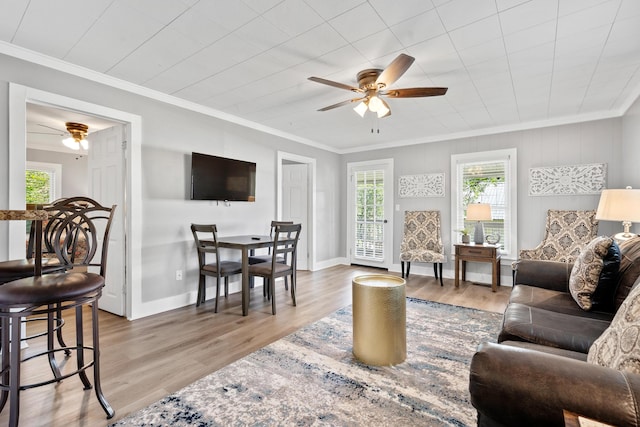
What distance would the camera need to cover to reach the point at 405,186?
5.60 m

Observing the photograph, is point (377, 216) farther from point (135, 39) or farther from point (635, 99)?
point (135, 39)

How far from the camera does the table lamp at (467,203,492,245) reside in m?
4.37

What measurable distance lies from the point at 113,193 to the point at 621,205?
505cm

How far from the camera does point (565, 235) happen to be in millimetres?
4008

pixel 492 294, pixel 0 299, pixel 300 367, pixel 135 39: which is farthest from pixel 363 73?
pixel 492 294

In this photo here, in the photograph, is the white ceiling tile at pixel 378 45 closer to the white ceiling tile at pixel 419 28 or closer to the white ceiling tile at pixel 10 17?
the white ceiling tile at pixel 419 28

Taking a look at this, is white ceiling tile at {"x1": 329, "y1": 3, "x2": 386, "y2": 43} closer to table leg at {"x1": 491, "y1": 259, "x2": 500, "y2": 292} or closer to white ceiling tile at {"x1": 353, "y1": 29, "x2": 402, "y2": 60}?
white ceiling tile at {"x1": 353, "y1": 29, "x2": 402, "y2": 60}

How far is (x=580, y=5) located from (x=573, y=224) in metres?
3.00

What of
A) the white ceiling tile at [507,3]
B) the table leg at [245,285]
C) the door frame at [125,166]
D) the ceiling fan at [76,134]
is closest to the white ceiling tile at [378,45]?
the white ceiling tile at [507,3]

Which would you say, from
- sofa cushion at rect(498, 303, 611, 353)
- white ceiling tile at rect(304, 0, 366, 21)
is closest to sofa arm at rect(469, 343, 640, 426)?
sofa cushion at rect(498, 303, 611, 353)

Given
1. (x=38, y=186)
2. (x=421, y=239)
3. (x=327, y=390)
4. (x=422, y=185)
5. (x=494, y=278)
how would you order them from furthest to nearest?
(x=38, y=186), (x=422, y=185), (x=421, y=239), (x=494, y=278), (x=327, y=390)

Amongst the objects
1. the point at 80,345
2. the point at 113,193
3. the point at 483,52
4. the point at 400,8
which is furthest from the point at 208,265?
the point at 483,52

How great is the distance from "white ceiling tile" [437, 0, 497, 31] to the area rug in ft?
7.86

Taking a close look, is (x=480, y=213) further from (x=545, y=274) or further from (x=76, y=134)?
(x=76, y=134)
